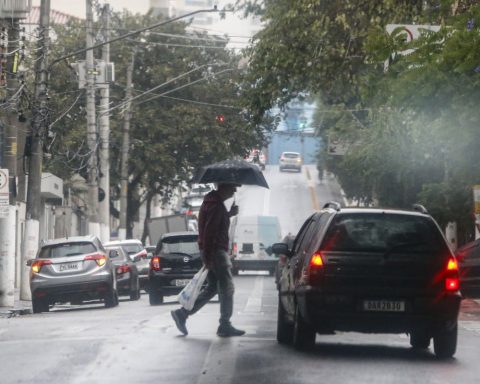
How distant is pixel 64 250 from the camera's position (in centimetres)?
2844

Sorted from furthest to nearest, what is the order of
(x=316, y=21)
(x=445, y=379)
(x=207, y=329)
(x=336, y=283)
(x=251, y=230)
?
(x=251, y=230) < (x=316, y=21) < (x=207, y=329) < (x=336, y=283) < (x=445, y=379)

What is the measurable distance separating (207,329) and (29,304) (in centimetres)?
1493

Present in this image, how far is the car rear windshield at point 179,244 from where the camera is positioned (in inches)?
1175

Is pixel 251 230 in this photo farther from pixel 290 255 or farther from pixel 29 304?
pixel 290 255

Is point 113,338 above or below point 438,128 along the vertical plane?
below

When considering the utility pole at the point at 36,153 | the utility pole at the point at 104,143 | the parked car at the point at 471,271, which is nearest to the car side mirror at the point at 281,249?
the parked car at the point at 471,271

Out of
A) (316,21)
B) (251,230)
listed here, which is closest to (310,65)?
(316,21)

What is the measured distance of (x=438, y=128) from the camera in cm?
2338

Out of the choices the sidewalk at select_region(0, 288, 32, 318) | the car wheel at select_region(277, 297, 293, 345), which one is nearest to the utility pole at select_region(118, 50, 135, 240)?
the sidewalk at select_region(0, 288, 32, 318)

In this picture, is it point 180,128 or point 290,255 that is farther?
point 180,128

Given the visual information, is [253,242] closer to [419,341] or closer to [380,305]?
[419,341]

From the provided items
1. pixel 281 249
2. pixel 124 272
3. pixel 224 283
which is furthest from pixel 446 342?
pixel 124 272

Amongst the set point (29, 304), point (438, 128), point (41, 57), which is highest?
point (41, 57)

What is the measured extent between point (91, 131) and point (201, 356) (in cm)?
3028
